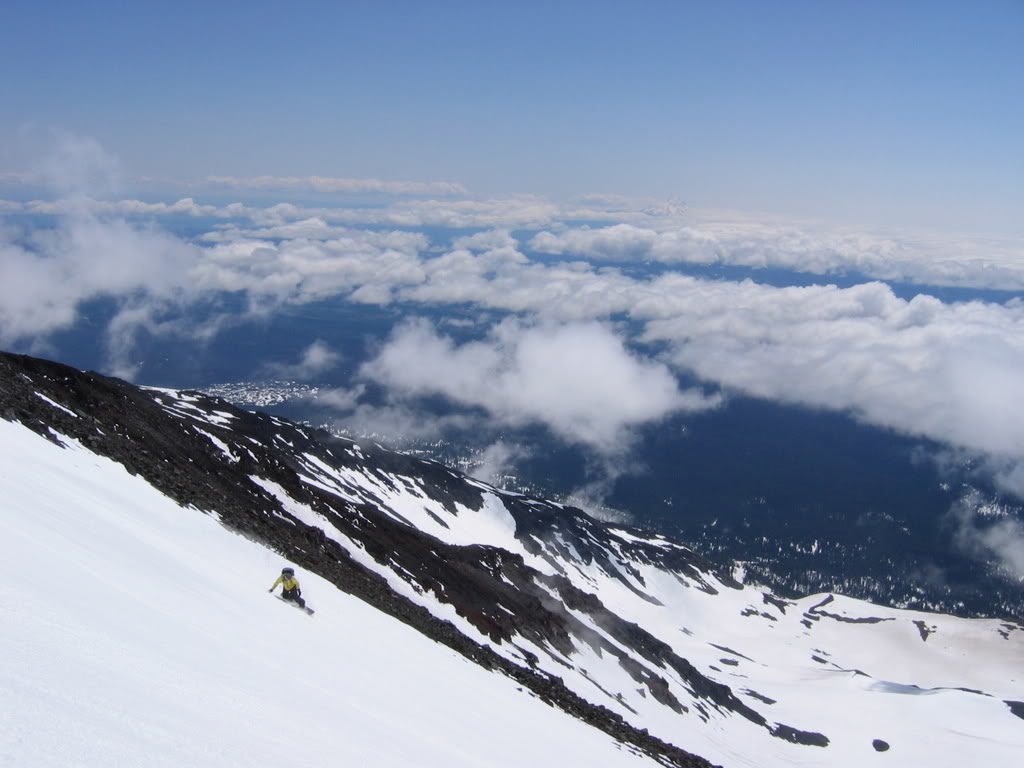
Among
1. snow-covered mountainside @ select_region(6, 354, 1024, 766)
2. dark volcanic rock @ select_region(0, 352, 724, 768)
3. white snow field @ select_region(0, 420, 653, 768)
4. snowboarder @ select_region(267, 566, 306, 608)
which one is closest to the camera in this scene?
white snow field @ select_region(0, 420, 653, 768)

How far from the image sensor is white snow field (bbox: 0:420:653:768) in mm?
6887

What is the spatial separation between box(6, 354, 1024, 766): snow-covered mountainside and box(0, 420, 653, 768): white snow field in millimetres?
61

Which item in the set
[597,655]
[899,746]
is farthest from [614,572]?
[597,655]

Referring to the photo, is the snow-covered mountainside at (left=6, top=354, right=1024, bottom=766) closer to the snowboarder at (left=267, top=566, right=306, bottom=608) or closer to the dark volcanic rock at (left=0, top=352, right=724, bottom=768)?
the dark volcanic rock at (left=0, top=352, right=724, bottom=768)

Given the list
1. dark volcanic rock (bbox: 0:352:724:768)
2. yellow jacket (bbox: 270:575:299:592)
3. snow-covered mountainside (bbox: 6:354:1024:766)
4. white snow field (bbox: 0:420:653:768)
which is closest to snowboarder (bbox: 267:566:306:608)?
yellow jacket (bbox: 270:575:299:592)

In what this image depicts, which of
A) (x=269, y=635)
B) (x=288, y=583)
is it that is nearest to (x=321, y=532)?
(x=288, y=583)

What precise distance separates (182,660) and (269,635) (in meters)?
5.12

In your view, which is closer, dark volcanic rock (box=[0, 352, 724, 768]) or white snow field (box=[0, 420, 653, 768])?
white snow field (box=[0, 420, 653, 768])

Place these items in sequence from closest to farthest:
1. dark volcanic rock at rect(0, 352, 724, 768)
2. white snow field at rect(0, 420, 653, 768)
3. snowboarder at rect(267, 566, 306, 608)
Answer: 1. white snow field at rect(0, 420, 653, 768)
2. snowboarder at rect(267, 566, 306, 608)
3. dark volcanic rock at rect(0, 352, 724, 768)

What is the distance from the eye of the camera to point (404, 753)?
40.5 ft

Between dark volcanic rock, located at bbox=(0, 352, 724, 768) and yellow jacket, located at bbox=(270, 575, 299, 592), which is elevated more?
yellow jacket, located at bbox=(270, 575, 299, 592)

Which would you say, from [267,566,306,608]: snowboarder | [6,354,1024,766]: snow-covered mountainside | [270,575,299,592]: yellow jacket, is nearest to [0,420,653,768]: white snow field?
[6,354,1024,766]: snow-covered mountainside

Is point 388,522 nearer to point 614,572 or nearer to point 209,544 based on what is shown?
point 209,544

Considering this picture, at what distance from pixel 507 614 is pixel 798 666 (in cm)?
13615
